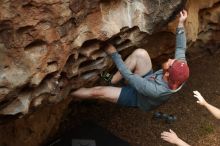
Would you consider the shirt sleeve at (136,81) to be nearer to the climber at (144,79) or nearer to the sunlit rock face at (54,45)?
the climber at (144,79)

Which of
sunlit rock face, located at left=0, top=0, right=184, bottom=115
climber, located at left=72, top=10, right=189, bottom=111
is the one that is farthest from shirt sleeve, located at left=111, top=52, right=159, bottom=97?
sunlit rock face, located at left=0, top=0, right=184, bottom=115

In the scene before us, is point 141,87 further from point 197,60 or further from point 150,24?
point 197,60

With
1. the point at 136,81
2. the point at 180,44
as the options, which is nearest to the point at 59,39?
the point at 136,81

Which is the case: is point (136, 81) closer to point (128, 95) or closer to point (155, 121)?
point (128, 95)

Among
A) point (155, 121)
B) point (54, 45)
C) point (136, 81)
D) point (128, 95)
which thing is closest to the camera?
point (54, 45)

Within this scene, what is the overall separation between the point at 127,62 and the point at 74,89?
66 centimetres

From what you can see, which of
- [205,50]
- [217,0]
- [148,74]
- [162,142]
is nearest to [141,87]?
[148,74]

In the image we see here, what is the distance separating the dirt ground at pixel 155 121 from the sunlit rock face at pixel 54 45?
0.87 meters

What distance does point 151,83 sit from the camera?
4367mm

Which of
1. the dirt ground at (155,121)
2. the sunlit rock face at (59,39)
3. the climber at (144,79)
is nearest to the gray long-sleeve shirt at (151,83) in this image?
the climber at (144,79)

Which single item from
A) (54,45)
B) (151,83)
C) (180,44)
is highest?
(54,45)

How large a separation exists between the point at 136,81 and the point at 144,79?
107 millimetres

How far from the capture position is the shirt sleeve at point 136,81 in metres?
4.26

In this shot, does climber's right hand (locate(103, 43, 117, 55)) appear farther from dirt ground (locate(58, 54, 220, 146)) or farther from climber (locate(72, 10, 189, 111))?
dirt ground (locate(58, 54, 220, 146))
